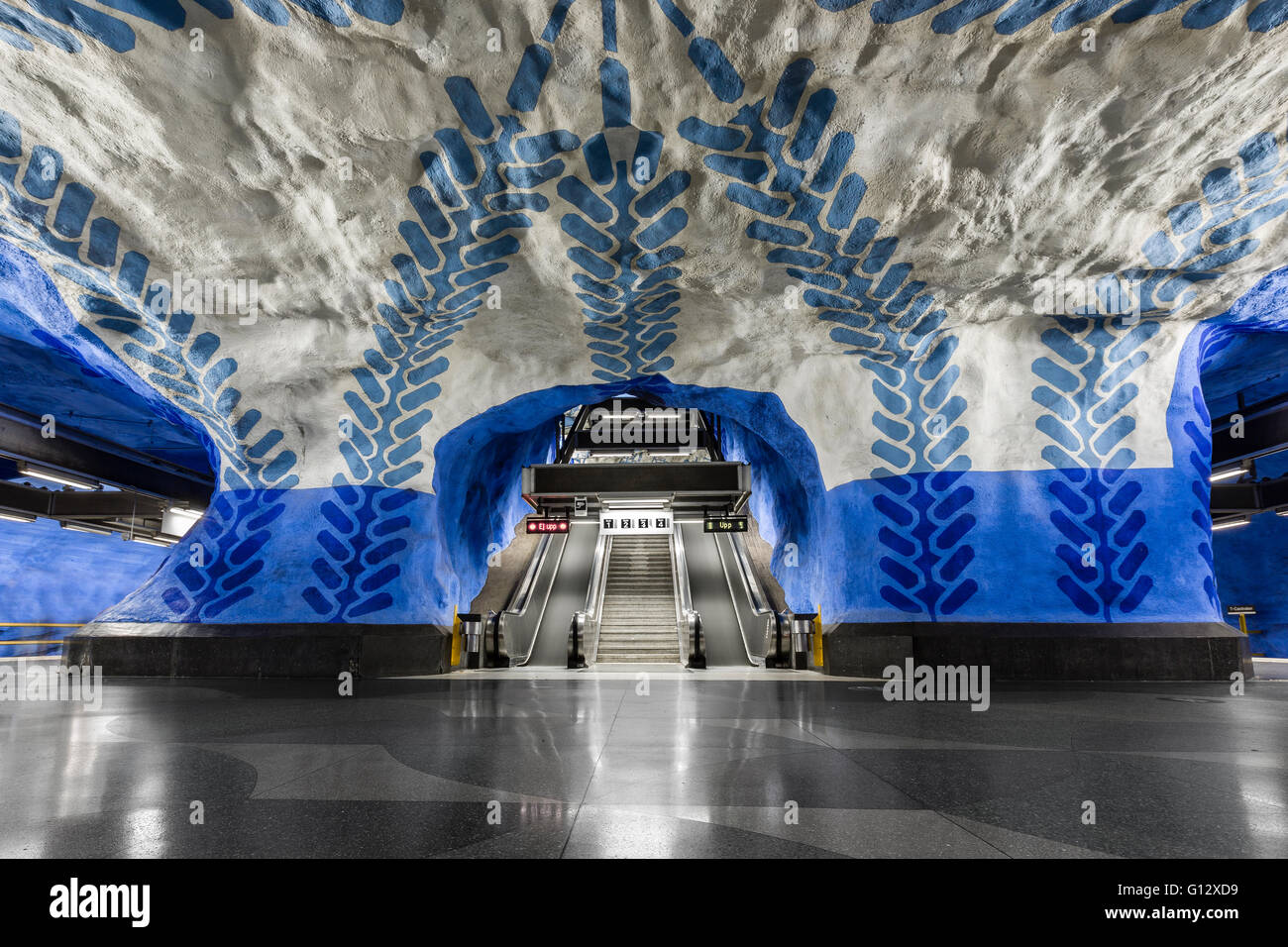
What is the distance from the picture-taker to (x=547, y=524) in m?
13.1

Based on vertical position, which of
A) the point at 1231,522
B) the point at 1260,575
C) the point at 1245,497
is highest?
the point at 1245,497

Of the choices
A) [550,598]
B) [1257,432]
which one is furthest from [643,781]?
[1257,432]

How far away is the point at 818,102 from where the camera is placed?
5191 mm

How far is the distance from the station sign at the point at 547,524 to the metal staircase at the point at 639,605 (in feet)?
7.02

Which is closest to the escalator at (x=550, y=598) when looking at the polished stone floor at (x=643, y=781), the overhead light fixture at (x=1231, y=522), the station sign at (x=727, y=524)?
the station sign at (x=727, y=524)

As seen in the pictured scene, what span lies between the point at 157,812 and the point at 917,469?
7630 mm

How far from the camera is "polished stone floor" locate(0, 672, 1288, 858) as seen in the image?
1.73 metres

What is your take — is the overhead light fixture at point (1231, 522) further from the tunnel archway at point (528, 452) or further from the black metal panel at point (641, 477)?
the black metal panel at point (641, 477)

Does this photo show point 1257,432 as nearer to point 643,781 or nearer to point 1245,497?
point 1245,497

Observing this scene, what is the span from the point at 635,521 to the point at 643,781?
32.6ft

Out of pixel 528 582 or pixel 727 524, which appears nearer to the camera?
pixel 727 524

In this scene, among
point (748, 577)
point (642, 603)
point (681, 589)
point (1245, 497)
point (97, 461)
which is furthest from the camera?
point (748, 577)

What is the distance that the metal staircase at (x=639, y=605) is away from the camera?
1273 cm

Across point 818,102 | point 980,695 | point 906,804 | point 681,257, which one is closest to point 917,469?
point 980,695
